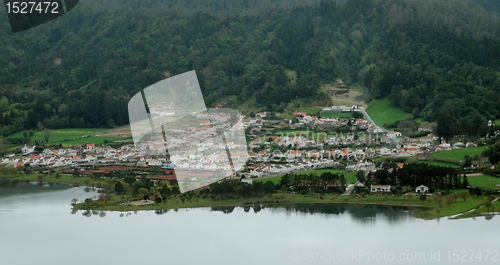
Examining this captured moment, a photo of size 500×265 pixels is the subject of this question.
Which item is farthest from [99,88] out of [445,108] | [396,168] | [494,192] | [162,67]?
[494,192]

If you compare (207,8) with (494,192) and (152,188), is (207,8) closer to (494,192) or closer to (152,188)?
(152,188)

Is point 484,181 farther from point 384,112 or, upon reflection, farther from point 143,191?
point 384,112

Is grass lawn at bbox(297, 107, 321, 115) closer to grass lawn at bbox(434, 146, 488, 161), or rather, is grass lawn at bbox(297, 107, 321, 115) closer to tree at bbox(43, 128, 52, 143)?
grass lawn at bbox(434, 146, 488, 161)

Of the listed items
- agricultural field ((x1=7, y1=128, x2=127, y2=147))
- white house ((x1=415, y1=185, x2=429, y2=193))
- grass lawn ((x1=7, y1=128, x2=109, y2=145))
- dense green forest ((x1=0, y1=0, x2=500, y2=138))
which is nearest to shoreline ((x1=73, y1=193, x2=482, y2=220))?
white house ((x1=415, y1=185, x2=429, y2=193))

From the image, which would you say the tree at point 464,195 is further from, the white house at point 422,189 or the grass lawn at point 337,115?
the grass lawn at point 337,115

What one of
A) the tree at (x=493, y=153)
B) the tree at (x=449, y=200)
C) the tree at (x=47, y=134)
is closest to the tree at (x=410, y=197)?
the tree at (x=449, y=200)
